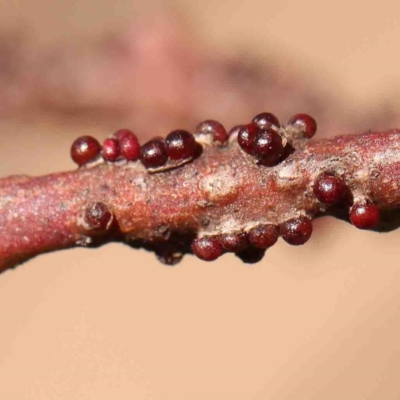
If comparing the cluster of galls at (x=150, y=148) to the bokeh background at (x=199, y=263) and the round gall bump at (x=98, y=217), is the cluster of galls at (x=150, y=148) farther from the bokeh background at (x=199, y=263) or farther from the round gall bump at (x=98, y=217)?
the bokeh background at (x=199, y=263)

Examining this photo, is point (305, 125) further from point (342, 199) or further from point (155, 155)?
point (155, 155)

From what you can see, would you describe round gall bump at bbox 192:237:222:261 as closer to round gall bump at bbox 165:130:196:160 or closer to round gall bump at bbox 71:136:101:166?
round gall bump at bbox 165:130:196:160

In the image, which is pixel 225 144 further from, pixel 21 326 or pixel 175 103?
pixel 21 326

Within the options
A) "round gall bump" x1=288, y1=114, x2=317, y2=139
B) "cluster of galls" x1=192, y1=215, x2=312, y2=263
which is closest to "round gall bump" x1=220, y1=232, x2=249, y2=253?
"cluster of galls" x1=192, y1=215, x2=312, y2=263

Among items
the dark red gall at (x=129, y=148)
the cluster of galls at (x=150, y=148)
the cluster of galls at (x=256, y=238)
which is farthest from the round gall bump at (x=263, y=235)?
the dark red gall at (x=129, y=148)

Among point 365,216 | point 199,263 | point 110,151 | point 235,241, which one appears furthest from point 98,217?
point 199,263

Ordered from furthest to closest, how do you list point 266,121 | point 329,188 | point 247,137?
point 266,121 → point 247,137 → point 329,188
